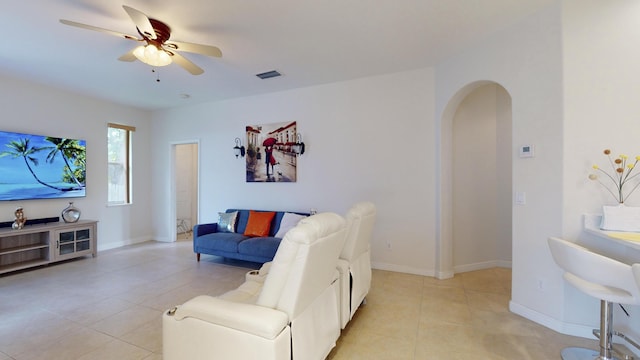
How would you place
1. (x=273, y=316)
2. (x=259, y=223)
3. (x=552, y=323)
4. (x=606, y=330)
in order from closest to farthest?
(x=273, y=316), (x=606, y=330), (x=552, y=323), (x=259, y=223)

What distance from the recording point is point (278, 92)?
4715 mm

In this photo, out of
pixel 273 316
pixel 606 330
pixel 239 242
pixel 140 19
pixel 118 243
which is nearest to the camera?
pixel 273 316

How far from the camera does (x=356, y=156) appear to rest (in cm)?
414

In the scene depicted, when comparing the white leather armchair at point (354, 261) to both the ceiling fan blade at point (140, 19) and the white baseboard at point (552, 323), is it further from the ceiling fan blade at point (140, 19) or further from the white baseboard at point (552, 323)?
the ceiling fan blade at point (140, 19)

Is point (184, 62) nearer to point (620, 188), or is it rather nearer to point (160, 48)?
point (160, 48)

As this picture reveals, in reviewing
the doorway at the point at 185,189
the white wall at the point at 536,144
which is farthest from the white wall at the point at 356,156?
the doorway at the point at 185,189

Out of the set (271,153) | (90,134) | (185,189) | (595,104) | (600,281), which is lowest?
(600,281)

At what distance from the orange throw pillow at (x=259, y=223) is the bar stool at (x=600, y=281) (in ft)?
11.4

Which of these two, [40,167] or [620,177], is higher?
[40,167]

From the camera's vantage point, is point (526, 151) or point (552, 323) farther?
point (526, 151)

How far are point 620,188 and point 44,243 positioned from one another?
701 cm

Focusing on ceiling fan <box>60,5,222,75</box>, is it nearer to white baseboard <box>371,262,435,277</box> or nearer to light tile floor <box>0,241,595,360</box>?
light tile floor <box>0,241,595,360</box>

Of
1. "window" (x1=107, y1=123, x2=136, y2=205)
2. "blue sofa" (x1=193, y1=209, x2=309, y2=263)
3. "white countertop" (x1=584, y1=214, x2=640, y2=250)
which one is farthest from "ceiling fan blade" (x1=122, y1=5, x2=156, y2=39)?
"window" (x1=107, y1=123, x2=136, y2=205)

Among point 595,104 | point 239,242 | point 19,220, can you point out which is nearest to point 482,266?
point 595,104
